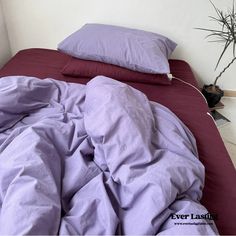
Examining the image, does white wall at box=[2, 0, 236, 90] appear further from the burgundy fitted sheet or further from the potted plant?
the burgundy fitted sheet

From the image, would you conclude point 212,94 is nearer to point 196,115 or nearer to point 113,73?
point 196,115

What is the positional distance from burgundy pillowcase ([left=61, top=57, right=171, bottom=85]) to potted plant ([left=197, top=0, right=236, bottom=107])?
0.50m

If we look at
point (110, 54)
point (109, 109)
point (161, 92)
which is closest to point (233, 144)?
point (161, 92)

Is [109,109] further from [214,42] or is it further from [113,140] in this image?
[214,42]

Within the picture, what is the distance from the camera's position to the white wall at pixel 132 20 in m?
1.77

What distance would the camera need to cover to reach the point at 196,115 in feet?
4.33

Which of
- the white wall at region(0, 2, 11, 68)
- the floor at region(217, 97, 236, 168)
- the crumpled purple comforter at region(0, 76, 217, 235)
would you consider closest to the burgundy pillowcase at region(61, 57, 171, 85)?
the crumpled purple comforter at region(0, 76, 217, 235)

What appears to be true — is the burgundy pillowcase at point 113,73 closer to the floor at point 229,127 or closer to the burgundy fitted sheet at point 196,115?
the burgundy fitted sheet at point 196,115

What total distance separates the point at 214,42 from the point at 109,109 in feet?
4.21

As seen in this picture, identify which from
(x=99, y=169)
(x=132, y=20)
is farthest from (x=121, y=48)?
(x=99, y=169)

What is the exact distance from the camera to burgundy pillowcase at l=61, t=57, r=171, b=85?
154cm

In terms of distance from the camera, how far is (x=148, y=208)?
673 millimetres

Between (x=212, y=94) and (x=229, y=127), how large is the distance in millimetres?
286

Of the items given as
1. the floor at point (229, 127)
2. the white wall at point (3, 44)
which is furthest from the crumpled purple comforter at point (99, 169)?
the white wall at point (3, 44)
